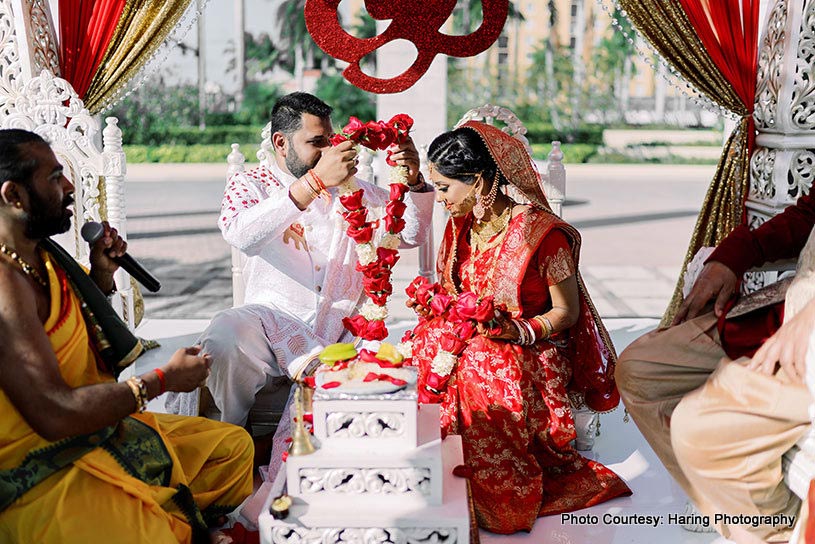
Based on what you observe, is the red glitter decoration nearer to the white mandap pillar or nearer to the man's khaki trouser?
the white mandap pillar

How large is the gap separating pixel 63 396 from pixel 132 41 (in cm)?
280

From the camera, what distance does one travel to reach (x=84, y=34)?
14.9 feet

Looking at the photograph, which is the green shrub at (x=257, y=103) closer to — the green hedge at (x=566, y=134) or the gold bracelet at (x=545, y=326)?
the green hedge at (x=566, y=134)

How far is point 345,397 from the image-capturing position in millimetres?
2502

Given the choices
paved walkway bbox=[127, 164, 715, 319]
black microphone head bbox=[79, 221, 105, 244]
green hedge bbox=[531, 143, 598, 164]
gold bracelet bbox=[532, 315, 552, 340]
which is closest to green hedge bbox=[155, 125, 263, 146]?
paved walkway bbox=[127, 164, 715, 319]

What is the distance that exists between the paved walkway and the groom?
6.02 ft

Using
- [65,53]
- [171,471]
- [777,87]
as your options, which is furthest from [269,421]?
[777,87]

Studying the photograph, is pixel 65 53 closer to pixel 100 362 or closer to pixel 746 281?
pixel 100 362

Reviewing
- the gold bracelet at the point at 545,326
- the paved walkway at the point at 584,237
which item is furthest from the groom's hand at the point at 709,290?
the paved walkway at the point at 584,237

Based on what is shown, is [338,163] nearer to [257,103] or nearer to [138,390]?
Answer: [138,390]

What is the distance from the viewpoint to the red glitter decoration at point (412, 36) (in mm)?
3645

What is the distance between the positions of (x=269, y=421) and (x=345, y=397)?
4.33 feet

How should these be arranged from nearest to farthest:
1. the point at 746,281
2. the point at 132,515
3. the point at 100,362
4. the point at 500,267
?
the point at 132,515
the point at 100,362
the point at 500,267
the point at 746,281

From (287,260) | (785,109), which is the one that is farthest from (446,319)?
(785,109)
